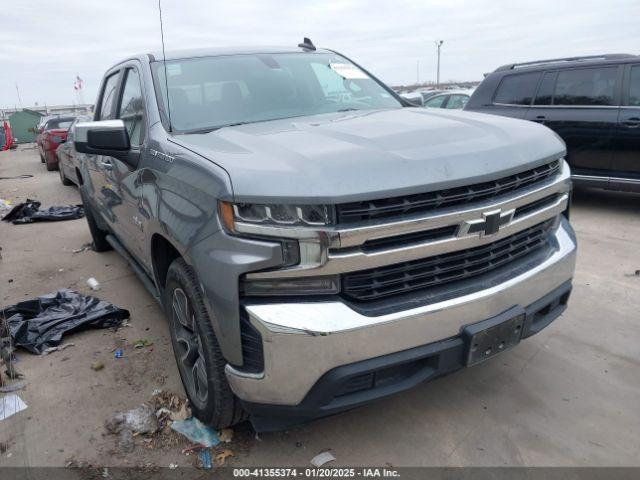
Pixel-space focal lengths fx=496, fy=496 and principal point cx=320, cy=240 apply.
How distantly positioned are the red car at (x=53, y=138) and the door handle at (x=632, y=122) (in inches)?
471

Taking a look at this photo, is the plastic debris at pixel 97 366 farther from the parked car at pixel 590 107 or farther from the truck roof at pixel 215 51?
the parked car at pixel 590 107

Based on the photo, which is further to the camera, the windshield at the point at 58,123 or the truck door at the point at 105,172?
the windshield at the point at 58,123

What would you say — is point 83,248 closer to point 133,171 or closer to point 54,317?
point 54,317

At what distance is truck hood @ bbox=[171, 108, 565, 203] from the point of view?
1.80m

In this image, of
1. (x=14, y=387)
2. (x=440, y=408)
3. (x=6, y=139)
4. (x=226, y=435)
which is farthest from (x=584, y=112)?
(x=6, y=139)

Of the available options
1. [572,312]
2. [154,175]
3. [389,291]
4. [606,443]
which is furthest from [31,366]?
[572,312]

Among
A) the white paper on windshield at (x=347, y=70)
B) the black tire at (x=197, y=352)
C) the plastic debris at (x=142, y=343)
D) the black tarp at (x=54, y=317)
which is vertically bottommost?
the plastic debris at (x=142, y=343)

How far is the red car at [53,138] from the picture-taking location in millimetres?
12945

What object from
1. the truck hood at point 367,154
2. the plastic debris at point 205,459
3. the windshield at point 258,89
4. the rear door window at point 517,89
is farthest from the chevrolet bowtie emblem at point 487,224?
the rear door window at point 517,89

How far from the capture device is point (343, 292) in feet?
6.23

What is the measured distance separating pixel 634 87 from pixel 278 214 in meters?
5.69

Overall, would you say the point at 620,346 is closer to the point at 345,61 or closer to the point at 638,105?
the point at 345,61

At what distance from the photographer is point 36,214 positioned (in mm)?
7629

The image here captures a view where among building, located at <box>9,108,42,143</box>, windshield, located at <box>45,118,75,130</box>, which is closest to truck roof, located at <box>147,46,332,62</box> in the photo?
windshield, located at <box>45,118,75,130</box>
